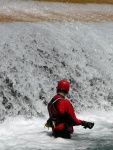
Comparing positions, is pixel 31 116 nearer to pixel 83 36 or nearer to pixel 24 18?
pixel 83 36

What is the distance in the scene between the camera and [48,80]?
55.6 feet

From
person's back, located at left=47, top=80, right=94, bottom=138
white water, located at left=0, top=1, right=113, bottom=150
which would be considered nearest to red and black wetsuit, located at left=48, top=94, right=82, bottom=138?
person's back, located at left=47, top=80, right=94, bottom=138

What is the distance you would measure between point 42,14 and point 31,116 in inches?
517

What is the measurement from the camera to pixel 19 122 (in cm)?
1504

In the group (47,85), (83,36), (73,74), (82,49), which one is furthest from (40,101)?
(83,36)

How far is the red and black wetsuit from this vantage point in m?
11.5

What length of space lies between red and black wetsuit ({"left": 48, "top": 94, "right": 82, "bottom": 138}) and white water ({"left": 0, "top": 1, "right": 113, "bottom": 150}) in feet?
1.44

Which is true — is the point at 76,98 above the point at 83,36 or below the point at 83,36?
below

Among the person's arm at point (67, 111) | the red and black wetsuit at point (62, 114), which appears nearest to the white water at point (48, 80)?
the red and black wetsuit at point (62, 114)

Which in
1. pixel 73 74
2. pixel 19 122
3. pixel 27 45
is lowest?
pixel 19 122

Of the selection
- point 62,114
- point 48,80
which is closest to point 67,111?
point 62,114

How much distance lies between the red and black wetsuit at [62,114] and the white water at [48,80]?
439 millimetres

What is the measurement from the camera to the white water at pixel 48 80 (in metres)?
13.0

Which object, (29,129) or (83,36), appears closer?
(29,129)
